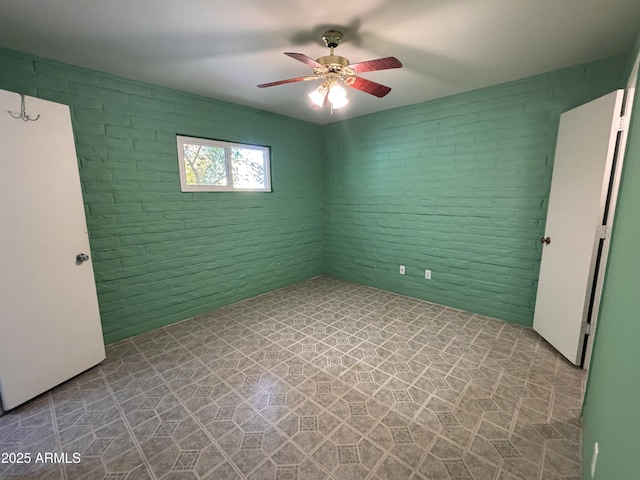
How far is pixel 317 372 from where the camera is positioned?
7.16ft

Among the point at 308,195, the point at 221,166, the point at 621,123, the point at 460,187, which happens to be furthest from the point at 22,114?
the point at 621,123

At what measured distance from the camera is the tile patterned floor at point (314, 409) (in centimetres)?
143

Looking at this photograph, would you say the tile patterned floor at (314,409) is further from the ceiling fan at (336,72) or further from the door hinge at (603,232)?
the ceiling fan at (336,72)

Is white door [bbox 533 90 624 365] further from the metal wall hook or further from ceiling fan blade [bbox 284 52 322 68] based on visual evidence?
the metal wall hook

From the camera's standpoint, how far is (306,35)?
188 cm

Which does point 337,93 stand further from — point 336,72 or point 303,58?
point 303,58

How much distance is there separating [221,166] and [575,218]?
3.58m

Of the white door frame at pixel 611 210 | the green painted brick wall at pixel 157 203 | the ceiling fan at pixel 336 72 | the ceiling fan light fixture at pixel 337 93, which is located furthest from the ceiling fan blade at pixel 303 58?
the white door frame at pixel 611 210

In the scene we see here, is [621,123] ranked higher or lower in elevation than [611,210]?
higher

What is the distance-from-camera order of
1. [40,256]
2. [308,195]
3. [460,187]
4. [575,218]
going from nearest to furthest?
[40,256] < [575,218] < [460,187] < [308,195]

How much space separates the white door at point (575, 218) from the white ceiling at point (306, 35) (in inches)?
22.0

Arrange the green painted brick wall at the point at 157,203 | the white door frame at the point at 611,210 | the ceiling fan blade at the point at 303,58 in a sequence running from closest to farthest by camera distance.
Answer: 1. the ceiling fan blade at the point at 303,58
2. the white door frame at the point at 611,210
3. the green painted brick wall at the point at 157,203

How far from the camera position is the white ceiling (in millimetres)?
1579

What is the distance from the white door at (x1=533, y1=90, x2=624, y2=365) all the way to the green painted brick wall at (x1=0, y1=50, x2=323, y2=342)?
10.2ft
